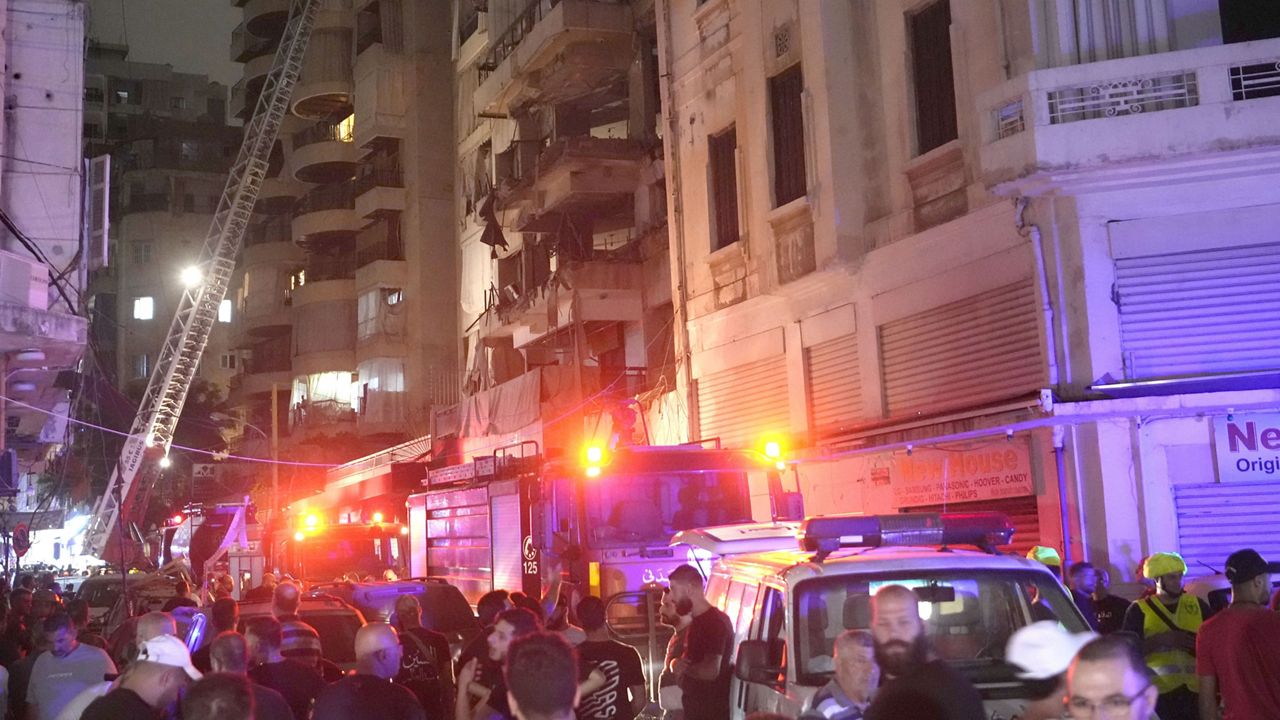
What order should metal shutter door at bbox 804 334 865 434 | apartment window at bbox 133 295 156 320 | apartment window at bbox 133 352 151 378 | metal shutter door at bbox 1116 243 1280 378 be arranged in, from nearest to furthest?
metal shutter door at bbox 1116 243 1280 378
metal shutter door at bbox 804 334 865 434
apartment window at bbox 133 352 151 378
apartment window at bbox 133 295 156 320

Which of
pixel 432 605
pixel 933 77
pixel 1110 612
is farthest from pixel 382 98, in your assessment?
pixel 1110 612

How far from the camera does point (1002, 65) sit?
15.4m

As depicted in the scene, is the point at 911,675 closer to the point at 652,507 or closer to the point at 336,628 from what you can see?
the point at 336,628

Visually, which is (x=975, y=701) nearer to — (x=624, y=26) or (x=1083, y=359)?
(x=1083, y=359)

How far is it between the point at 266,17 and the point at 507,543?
154 ft

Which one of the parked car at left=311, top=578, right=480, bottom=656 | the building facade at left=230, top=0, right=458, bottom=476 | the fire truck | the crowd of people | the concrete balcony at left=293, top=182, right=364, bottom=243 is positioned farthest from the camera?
the concrete balcony at left=293, top=182, right=364, bottom=243

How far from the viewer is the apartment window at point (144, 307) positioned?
7544 cm

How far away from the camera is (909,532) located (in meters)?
7.49

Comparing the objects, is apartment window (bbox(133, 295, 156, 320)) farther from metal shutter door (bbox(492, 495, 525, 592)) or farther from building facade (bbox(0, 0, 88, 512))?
metal shutter door (bbox(492, 495, 525, 592))

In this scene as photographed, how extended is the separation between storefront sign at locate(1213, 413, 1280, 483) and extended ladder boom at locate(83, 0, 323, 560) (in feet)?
113

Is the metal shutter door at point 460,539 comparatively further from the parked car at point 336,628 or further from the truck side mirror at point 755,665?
the truck side mirror at point 755,665

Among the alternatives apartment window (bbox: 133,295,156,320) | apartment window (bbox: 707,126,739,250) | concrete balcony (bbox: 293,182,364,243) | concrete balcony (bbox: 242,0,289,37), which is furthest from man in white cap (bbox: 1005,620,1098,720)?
apartment window (bbox: 133,295,156,320)

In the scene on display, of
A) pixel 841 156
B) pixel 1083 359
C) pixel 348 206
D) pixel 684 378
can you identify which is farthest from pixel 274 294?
pixel 1083 359

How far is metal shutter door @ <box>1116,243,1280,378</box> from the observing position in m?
13.8
